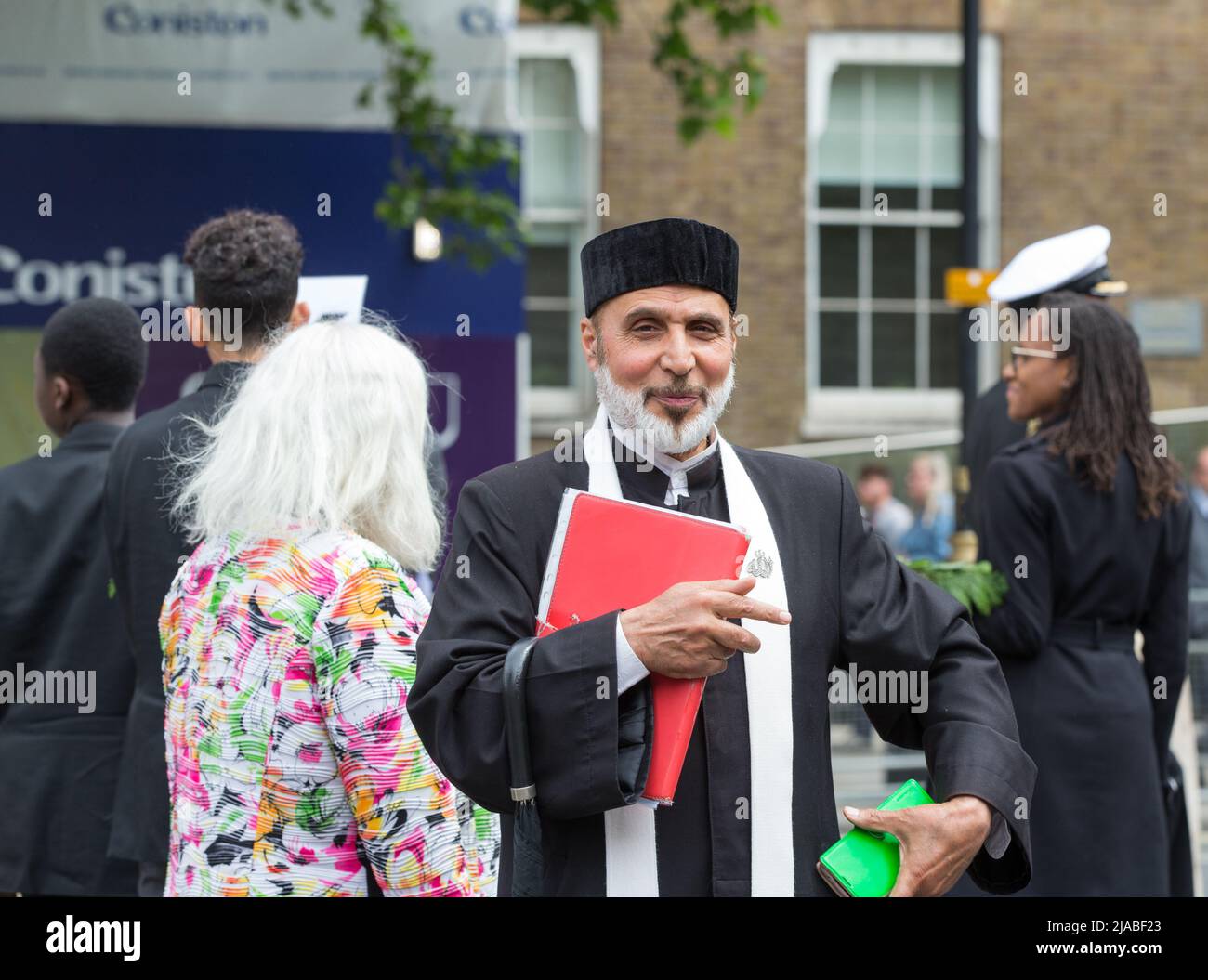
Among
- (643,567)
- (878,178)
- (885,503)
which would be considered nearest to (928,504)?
(885,503)

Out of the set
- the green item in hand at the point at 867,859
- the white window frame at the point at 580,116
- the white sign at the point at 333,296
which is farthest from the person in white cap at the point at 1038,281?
the white window frame at the point at 580,116

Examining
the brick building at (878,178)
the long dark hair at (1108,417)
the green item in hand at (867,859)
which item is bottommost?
the green item in hand at (867,859)

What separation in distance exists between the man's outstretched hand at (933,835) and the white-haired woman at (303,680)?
80 cm

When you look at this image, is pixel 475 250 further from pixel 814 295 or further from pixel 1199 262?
pixel 1199 262

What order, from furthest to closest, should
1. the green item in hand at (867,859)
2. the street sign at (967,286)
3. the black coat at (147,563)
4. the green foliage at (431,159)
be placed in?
the street sign at (967,286) → the green foliage at (431,159) → the black coat at (147,563) → the green item in hand at (867,859)

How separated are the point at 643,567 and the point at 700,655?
0.18 meters

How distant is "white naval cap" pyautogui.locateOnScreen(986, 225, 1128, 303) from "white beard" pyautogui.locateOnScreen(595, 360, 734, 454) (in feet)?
9.10

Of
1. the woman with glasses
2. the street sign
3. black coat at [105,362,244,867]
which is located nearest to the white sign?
black coat at [105,362,244,867]

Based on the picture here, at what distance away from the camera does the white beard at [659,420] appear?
107 inches

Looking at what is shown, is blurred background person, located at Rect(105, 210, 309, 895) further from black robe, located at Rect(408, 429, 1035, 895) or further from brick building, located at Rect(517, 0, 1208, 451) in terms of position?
brick building, located at Rect(517, 0, 1208, 451)

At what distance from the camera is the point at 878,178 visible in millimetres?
14805

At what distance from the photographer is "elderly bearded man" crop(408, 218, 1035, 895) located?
2.42 metres

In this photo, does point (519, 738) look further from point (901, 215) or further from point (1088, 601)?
point (901, 215)

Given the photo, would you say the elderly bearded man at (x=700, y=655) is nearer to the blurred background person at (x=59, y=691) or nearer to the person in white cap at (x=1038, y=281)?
the blurred background person at (x=59, y=691)
